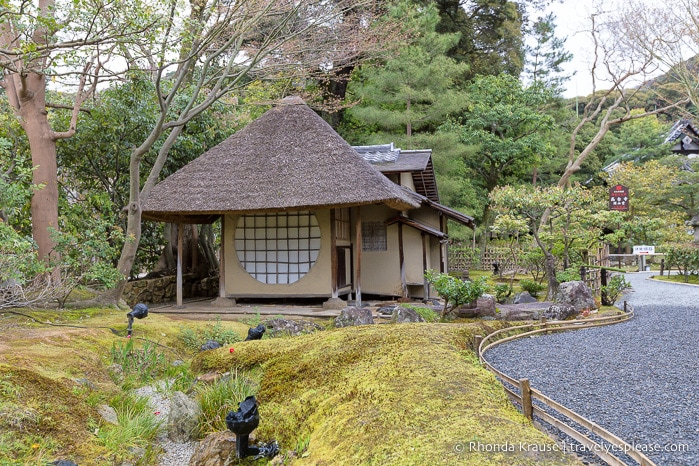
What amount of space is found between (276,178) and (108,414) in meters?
6.66

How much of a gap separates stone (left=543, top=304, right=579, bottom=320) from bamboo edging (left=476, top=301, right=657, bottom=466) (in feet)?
2.43

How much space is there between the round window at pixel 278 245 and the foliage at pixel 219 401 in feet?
21.9

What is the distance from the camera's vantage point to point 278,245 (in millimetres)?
10766

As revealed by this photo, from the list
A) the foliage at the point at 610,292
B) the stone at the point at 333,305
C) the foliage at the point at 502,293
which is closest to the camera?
the stone at the point at 333,305

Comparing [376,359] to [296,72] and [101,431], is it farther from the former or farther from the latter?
[296,72]

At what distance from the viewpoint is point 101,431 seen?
353cm

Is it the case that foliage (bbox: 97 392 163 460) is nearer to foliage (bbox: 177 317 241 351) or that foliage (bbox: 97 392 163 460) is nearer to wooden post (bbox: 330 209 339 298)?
foliage (bbox: 177 317 241 351)

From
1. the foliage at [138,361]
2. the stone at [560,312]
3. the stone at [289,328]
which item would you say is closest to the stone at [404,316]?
the stone at [289,328]

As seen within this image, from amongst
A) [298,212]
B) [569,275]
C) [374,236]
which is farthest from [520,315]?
[298,212]

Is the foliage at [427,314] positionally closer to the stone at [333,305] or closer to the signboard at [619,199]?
the stone at [333,305]

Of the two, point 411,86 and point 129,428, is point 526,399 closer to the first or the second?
point 129,428

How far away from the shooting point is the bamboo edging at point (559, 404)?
2.24 meters

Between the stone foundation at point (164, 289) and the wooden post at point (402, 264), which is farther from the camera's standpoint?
the wooden post at point (402, 264)

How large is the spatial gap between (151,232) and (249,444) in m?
11.6
